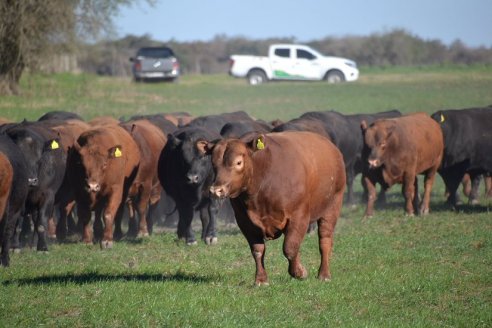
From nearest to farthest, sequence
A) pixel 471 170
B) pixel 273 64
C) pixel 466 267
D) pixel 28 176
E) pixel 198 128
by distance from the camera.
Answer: pixel 466 267
pixel 28 176
pixel 198 128
pixel 471 170
pixel 273 64

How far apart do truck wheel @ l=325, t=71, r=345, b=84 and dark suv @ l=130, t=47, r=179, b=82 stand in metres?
9.45

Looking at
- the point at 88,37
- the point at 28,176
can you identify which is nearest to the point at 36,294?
the point at 28,176

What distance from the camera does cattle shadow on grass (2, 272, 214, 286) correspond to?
35.6ft

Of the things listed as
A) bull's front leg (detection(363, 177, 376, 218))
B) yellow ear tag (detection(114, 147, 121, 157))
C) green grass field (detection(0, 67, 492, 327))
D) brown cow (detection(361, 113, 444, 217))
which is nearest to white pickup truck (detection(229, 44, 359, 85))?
green grass field (detection(0, 67, 492, 327))

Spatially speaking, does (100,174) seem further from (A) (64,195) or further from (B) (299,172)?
(B) (299,172)

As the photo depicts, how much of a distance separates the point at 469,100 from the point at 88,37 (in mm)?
17050

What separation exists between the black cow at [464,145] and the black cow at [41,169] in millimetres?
8479

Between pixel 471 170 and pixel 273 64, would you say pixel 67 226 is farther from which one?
pixel 273 64

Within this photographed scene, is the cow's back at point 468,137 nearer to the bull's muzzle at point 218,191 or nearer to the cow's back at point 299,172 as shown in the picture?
the cow's back at point 299,172

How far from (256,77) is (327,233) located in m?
49.0

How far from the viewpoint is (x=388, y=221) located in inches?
694

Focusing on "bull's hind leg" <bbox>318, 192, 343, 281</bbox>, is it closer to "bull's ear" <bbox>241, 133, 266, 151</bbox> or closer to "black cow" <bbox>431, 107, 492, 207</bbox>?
"bull's ear" <bbox>241, 133, 266, 151</bbox>

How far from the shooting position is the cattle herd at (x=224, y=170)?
1045cm

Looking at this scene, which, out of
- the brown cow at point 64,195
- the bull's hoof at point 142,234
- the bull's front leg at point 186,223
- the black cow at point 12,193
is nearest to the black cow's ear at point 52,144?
the brown cow at point 64,195
